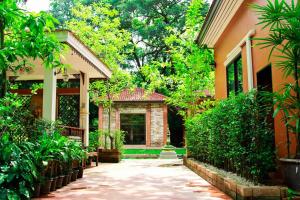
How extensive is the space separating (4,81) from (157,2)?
78.5ft

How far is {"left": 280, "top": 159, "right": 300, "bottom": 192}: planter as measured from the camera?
4.16 meters

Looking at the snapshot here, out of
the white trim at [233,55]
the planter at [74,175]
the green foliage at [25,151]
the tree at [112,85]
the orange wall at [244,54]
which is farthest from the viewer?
the tree at [112,85]

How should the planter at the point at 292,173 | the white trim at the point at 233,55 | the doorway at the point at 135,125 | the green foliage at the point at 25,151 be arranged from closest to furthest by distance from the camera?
the planter at the point at 292,173, the green foliage at the point at 25,151, the white trim at the point at 233,55, the doorway at the point at 135,125

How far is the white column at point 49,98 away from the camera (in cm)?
807

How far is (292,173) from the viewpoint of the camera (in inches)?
170

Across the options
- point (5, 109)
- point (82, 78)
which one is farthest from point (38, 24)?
point (82, 78)

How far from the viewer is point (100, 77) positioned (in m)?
12.2

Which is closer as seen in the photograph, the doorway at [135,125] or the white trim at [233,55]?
the white trim at [233,55]

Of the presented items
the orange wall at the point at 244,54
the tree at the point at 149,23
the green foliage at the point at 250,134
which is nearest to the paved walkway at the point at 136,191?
the green foliage at the point at 250,134

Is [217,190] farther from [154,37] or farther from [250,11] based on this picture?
[154,37]

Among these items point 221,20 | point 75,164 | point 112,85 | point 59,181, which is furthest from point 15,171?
point 112,85

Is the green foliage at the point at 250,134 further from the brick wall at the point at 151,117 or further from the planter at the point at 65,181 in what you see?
the brick wall at the point at 151,117

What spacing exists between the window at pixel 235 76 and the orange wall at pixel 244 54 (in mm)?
304

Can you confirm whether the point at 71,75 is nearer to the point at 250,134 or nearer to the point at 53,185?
the point at 53,185
